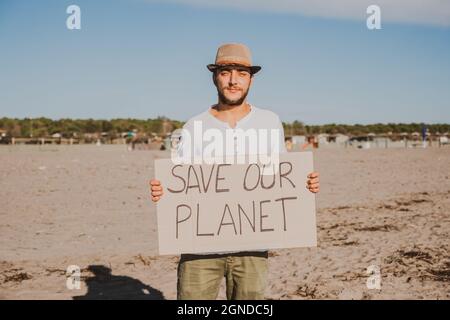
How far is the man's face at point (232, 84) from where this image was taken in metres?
2.94

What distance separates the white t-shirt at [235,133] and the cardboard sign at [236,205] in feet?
0.39

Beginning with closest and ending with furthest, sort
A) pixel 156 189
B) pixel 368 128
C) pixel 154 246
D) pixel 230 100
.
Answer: pixel 230 100
pixel 156 189
pixel 154 246
pixel 368 128

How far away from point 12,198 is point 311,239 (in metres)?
10.3

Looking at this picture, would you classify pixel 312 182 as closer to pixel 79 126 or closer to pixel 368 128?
pixel 79 126

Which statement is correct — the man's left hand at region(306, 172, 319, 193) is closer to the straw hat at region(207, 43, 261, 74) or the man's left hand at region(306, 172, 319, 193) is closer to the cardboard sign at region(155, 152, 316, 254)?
the cardboard sign at region(155, 152, 316, 254)

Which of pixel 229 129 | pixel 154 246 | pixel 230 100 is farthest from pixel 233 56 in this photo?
pixel 154 246

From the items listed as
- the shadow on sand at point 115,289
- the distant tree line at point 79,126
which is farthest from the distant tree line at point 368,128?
the shadow on sand at point 115,289

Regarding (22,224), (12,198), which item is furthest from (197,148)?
(12,198)

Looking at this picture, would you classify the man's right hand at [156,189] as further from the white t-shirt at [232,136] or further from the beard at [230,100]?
the beard at [230,100]

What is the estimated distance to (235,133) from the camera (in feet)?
9.61

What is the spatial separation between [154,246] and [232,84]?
16.2 ft

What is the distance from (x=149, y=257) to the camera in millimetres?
6707
